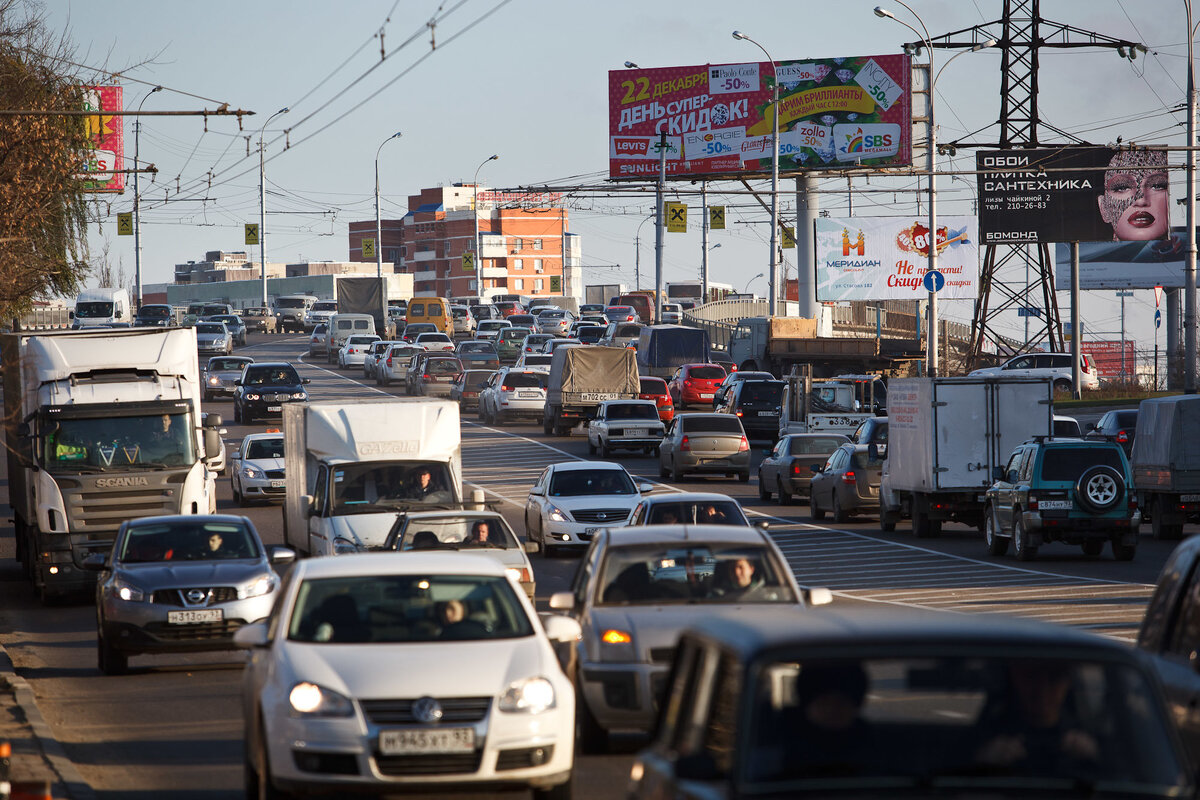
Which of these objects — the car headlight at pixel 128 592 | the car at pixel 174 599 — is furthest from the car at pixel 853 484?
the car headlight at pixel 128 592

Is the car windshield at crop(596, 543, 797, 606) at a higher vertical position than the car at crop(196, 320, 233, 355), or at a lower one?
lower

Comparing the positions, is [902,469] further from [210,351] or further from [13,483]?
[210,351]

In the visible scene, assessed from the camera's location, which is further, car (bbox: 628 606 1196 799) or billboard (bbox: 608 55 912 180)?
billboard (bbox: 608 55 912 180)

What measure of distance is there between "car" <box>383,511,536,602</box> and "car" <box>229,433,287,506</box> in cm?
1579

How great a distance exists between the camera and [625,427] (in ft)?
138

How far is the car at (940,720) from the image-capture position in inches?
185

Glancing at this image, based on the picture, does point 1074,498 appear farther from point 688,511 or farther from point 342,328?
point 342,328

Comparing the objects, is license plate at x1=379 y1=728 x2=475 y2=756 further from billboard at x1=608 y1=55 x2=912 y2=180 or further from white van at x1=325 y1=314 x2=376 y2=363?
white van at x1=325 y1=314 x2=376 y2=363

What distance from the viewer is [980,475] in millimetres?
27438

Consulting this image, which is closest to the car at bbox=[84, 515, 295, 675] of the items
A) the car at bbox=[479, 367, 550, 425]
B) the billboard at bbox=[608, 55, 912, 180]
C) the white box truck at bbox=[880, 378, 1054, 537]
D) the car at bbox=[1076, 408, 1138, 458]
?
the white box truck at bbox=[880, 378, 1054, 537]

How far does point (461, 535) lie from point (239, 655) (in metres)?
2.74

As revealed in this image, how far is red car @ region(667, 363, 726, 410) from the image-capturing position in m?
53.5

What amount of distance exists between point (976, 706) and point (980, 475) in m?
23.2

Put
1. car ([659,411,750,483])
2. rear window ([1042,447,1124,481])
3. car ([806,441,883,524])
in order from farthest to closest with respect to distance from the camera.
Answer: car ([659,411,750,483])
car ([806,441,883,524])
rear window ([1042,447,1124,481])
